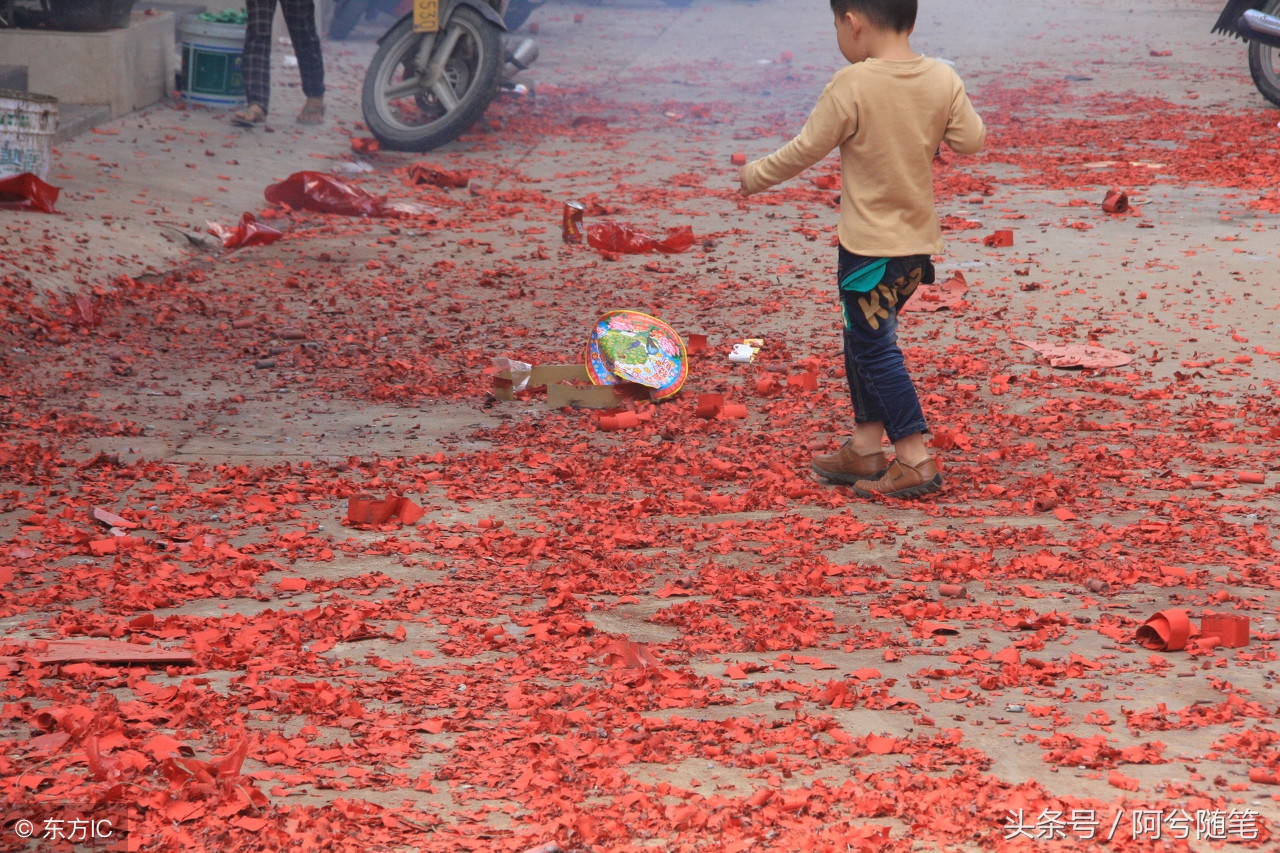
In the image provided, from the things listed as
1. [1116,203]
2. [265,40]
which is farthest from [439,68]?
[1116,203]

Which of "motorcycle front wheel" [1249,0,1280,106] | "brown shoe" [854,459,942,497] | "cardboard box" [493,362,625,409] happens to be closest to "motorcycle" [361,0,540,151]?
"cardboard box" [493,362,625,409]

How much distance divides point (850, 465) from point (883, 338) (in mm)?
393

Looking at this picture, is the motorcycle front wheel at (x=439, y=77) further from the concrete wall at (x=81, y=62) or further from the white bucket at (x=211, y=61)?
the concrete wall at (x=81, y=62)

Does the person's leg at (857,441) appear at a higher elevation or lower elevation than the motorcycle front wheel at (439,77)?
lower

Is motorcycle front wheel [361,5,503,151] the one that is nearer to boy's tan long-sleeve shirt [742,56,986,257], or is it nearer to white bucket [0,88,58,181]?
white bucket [0,88,58,181]

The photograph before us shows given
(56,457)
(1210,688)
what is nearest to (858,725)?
(1210,688)

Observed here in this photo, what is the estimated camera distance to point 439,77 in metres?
9.37

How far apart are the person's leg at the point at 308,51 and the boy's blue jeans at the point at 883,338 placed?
21.8 feet

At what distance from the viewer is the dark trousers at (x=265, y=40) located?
8.91 m

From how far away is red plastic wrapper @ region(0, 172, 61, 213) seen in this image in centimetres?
620

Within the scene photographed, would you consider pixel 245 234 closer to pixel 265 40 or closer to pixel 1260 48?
pixel 265 40

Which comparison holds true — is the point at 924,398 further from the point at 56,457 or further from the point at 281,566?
the point at 56,457

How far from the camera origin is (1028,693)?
2.43m

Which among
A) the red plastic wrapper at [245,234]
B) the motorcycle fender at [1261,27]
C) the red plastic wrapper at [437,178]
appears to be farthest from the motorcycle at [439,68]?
the motorcycle fender at [1261,27]
